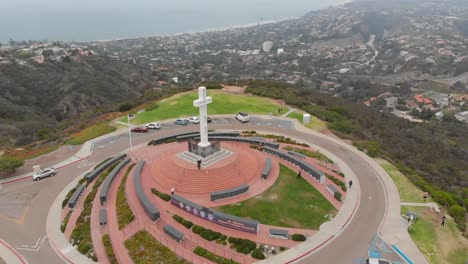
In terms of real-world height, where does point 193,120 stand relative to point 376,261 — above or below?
above

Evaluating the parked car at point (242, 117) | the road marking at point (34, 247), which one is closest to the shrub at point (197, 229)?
the road marking at point (34, 247)

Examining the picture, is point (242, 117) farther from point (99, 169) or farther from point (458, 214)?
point (458, 214)

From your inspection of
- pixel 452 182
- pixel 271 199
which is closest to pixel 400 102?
pixel 452 182

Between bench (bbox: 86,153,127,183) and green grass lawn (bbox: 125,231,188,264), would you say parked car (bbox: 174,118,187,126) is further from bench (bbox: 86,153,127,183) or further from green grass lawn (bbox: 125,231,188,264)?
green grass lawn (bbox: 125,231,188,264)

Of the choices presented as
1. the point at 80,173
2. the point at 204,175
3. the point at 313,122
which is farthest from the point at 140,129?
the point at 313,122

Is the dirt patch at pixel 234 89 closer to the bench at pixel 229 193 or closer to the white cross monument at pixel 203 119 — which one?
the white cross monument at pixel 203 119

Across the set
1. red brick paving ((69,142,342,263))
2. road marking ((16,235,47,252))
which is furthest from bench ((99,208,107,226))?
road marking ((16,235,47,252))
